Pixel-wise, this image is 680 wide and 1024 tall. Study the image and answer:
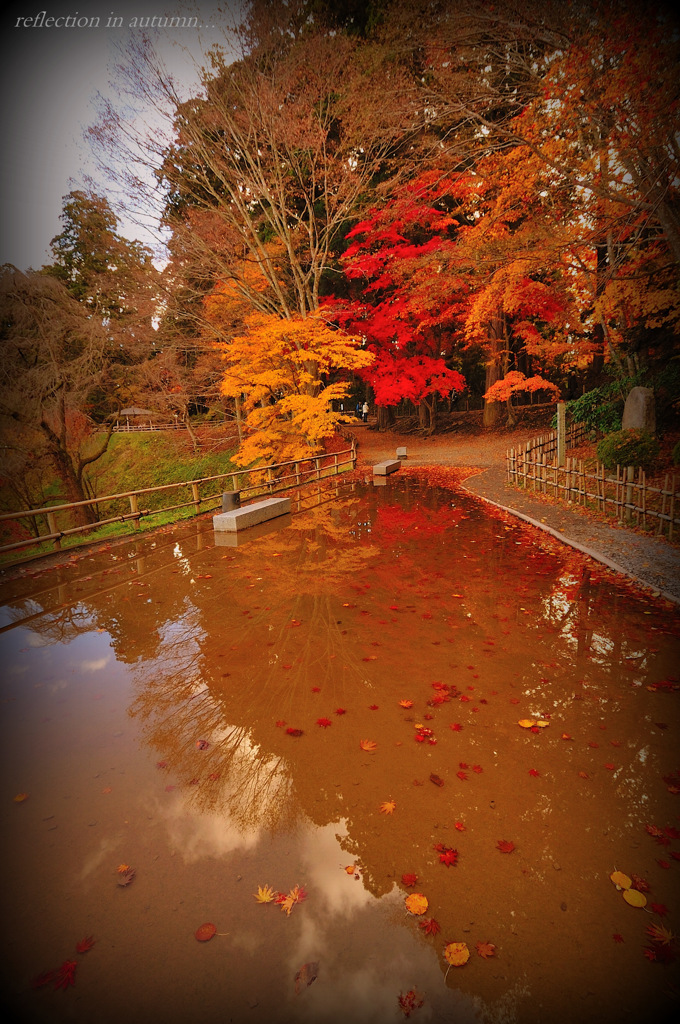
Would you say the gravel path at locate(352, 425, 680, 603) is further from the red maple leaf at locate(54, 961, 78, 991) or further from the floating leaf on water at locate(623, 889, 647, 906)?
the red maple leaf at locate(54, 961, 78, 991)

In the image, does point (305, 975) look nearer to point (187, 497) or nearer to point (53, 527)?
point (53, 527)

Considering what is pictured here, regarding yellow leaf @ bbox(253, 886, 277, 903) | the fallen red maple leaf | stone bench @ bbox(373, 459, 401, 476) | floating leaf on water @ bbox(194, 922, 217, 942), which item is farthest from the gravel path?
floating leaf on water @ bbox(194, 922, 217, 942)

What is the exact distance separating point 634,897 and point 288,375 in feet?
50.7

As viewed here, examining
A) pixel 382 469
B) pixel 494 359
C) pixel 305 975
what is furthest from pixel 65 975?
pixel 494 359

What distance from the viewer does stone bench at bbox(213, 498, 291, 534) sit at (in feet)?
33.6

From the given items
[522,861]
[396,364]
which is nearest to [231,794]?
[522,861]

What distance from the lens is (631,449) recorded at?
1091cm

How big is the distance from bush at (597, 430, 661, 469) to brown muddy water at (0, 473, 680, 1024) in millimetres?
5807

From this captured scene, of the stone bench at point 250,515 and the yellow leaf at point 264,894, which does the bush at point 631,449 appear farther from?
the yellow leaf at point 264,894

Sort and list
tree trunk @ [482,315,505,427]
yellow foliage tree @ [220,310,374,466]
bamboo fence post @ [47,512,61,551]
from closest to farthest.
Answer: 1. bamboo fence post @ [47,512,61,551]
2. yellow foliage tree @ [220,310,374,466]
3. tree trunk @ [482,315,505,427]

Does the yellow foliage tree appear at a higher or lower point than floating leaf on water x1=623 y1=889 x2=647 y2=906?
higher

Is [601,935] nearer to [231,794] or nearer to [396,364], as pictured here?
[231,794]

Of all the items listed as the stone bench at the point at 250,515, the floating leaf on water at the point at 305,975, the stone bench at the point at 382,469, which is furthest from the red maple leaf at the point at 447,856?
the stone bench at the point at 382,469

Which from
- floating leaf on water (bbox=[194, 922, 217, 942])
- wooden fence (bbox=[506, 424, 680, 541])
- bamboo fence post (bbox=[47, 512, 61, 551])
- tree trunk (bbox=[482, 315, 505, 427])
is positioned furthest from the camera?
tree trunk (bbox=[482, 315, 505, 427])
